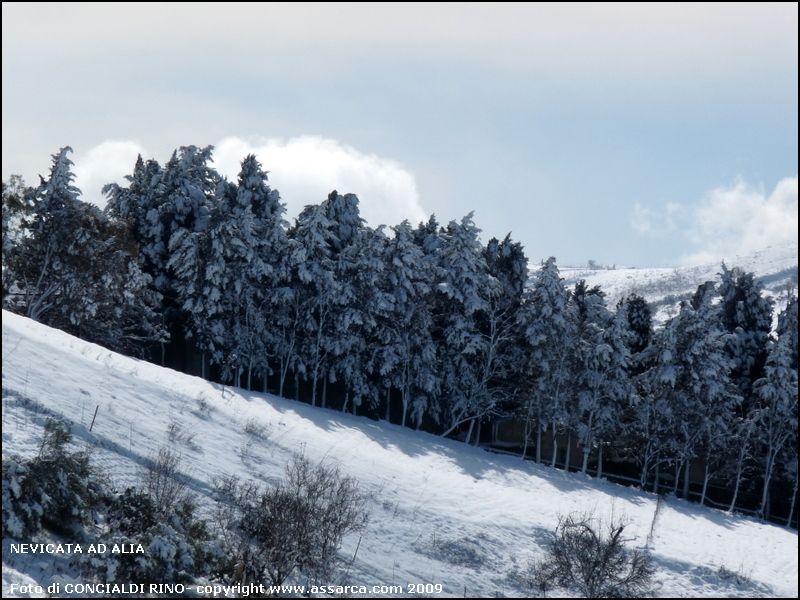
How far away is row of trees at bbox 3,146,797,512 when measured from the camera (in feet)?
123

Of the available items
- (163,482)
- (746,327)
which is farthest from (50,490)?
(746,327)

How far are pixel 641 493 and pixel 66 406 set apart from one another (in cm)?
2918

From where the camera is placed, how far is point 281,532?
46.3ft

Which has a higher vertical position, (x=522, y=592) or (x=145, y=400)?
(x=145, y=400)

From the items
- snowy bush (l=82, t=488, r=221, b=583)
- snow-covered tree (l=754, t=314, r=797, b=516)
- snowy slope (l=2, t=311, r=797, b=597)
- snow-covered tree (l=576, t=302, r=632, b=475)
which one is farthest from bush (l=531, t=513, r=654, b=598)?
snow-covered tree (l=754, t=314, r=797, b=516)

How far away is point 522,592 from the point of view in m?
17.4

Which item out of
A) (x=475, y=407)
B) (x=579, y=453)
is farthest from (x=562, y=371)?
(x=579, y=453)

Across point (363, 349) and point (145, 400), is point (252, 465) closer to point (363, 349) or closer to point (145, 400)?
point (145, 400)

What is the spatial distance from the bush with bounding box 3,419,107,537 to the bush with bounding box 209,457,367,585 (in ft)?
9.30

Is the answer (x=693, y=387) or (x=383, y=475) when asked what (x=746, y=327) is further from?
(x=383, y=475)

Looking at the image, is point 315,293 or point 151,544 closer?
point 151,544

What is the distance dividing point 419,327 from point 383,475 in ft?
52.5

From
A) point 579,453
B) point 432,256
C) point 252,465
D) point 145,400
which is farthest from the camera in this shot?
point 579,453

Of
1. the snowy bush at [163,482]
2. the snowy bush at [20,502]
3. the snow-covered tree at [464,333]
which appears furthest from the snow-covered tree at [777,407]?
the snowy bush at [20,502]
